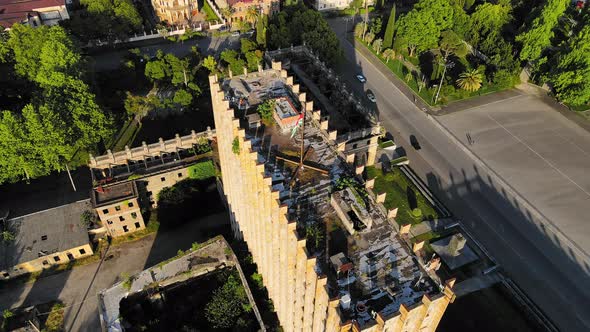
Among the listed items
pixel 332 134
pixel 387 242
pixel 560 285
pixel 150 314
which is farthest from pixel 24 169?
pixel 560 285

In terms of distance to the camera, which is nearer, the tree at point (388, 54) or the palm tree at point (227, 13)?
the tree at point (388, 54)

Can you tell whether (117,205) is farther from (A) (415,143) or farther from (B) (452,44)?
(B) (452,44)

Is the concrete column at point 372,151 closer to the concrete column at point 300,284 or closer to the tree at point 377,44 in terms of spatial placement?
the concrete column at point 300,284

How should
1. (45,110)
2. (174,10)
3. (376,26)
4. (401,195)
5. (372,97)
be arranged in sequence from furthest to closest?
(174,10) → (376,26) → (372,97) → (401,195) → (45,110)

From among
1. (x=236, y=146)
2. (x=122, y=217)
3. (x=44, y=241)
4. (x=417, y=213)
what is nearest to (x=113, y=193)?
(x=122, y=217)

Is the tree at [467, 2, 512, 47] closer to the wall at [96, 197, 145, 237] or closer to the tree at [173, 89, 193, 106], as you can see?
the tree at [173, 89, 193, 106]

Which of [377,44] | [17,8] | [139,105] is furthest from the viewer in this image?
[377,44]

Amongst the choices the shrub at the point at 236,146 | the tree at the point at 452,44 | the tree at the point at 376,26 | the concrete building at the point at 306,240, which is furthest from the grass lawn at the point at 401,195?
the tree at the point at 376,26

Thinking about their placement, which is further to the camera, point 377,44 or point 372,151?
point 377,44
